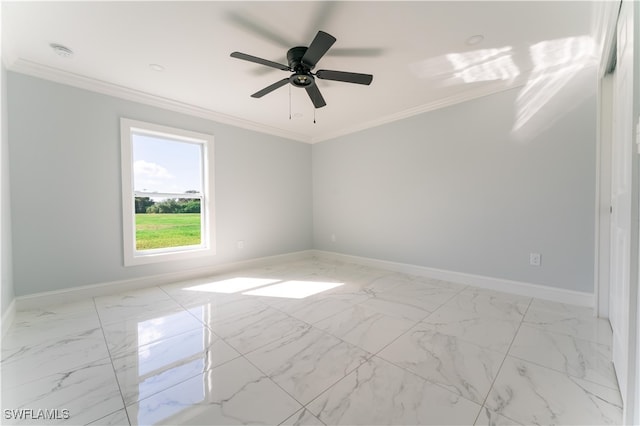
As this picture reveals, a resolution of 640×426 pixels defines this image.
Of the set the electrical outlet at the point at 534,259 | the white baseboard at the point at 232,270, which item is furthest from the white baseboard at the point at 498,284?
the electrical outlet at the point at 534,259

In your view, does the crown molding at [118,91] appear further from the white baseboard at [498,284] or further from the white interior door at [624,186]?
the white interior door at [624,186]

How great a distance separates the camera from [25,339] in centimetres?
186

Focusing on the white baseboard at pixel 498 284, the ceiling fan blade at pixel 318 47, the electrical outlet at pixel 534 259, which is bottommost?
the white baseboard at pixel 498 284

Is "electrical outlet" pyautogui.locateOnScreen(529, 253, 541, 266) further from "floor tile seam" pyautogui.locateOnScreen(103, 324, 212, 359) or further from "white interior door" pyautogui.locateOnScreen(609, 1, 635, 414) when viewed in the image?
"floor tile seam" pyautogui.locateOnScreen(103, 324, 212, 359)

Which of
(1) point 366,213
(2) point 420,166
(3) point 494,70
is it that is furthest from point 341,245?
(3) point 494,70

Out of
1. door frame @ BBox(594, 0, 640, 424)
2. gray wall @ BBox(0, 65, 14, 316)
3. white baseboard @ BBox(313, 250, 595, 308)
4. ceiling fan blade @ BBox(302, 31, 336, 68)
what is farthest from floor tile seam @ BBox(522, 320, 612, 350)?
gray wall @ BBox(0, 65, 14, 316)

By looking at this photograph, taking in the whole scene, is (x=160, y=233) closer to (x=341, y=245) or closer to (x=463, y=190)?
(x=341, y=245)

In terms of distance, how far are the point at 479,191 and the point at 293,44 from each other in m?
2.70

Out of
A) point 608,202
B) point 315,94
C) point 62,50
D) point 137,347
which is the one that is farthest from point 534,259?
point 62,50

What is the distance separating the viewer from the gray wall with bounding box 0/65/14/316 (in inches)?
81.2

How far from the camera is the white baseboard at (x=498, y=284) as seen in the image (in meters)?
2.43

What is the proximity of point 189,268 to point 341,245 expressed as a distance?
8.47ft

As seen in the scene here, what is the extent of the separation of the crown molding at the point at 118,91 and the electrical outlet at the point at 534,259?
419 centimetres

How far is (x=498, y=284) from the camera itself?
2.86 m
